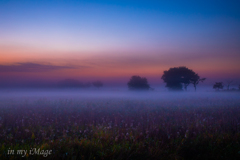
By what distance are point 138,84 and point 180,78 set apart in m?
16.6

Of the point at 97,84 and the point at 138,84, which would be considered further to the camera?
the point at 97,84

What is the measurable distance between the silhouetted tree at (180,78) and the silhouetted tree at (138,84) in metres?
10.6

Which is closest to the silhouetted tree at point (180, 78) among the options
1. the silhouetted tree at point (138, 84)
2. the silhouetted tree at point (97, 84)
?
the silhouetted tree at point (138, 84)

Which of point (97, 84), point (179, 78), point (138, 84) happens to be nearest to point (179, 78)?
point (179, 78)

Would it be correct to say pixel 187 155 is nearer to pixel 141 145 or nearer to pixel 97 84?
pixel 141 145

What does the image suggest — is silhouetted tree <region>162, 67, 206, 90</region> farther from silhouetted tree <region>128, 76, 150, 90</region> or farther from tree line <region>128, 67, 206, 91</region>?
silhouetted tree <region>128, 76, 150, 90</region>

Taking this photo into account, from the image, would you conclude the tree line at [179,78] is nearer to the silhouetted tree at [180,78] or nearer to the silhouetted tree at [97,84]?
the silhouetted tree at [180,78]

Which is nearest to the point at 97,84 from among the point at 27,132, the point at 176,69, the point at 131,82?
the point at 131,82

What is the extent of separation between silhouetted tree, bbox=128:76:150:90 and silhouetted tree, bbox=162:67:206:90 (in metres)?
10.6

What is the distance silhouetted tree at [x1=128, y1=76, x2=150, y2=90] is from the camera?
183ft

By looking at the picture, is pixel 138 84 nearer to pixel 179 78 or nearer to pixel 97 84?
pixel 179 78

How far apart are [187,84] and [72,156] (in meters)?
49.4

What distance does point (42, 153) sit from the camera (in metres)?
3.46

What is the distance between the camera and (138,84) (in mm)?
56000
